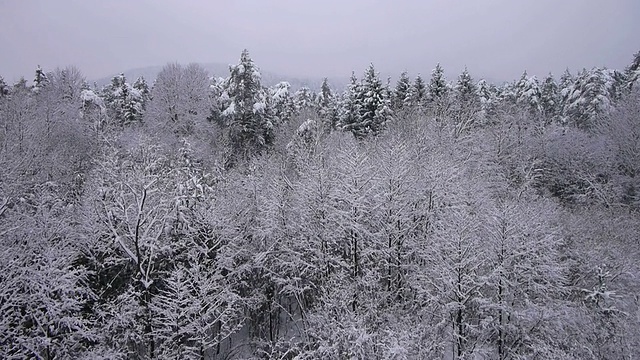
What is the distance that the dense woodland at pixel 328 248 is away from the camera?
15.2m

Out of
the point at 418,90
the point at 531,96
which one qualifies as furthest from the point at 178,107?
the point at 531,96

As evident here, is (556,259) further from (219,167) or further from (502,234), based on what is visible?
(219,167)

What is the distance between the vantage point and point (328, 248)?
20109 mm

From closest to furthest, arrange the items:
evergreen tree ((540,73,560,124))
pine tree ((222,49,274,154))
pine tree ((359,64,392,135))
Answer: pine tree ((222,49,274,154)), pine tree ((359,64,392,135)), evergreen tree ((540,73,560,124))

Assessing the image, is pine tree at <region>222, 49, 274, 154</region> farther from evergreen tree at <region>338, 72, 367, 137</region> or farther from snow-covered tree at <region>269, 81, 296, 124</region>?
evergreen tree at <region>338, 72, 367, 137</region>

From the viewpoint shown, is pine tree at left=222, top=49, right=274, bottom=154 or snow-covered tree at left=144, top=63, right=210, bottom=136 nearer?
pine tree at left=222, top=49, right=274, bottom=154

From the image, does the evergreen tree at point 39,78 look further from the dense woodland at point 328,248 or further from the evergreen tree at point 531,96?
the evergreen tree at point 531,96

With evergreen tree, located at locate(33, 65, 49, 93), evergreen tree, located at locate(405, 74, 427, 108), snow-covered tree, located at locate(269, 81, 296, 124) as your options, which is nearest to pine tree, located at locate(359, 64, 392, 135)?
evergreen tree, located at locate(405, 74, 427, 108)

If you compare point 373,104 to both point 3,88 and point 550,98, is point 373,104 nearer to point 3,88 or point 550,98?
point 550,98

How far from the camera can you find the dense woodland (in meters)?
15.2

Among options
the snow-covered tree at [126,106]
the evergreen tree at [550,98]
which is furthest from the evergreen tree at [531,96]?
the snow-covered tree at [126,106]

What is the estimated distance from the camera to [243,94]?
34.6m

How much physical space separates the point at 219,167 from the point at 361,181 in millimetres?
12808

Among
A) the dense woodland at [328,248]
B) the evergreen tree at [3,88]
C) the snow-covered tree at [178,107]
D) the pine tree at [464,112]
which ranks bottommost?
the dense woodland at [328,248]
